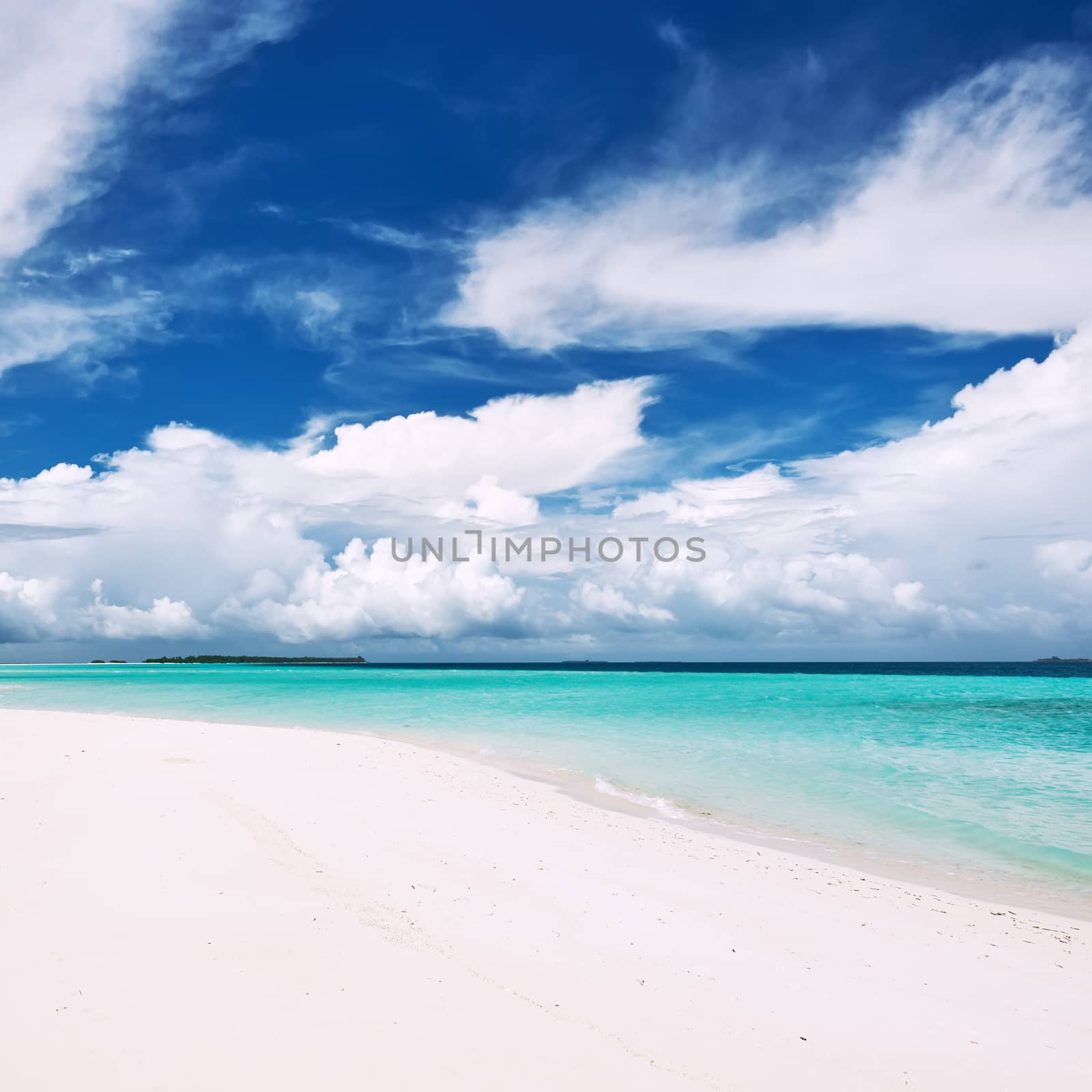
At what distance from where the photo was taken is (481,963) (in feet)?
21.2

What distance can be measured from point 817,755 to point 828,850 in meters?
12.9

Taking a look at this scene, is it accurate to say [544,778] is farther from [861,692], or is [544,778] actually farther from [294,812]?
[861,692]

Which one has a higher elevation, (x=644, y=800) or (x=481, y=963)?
(x=481, y=963)

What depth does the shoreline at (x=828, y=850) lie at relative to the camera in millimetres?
10531

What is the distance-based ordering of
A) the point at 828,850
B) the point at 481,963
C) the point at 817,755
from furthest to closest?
the point at 817,755 < the point at 828,850 < the point at 481,963

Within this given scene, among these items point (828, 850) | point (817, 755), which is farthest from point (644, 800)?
point (817, 755)

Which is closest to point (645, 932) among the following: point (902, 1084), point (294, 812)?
point (902, 1084)

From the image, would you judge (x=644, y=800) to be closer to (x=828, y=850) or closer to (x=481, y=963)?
(x=828, y=850)

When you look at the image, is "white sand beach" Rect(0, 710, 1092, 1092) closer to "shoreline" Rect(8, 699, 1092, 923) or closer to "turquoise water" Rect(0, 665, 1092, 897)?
"shoreline" Rect(8, 699, 1092, 923)

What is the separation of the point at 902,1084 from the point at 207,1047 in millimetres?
5115

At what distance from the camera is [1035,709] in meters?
47.3

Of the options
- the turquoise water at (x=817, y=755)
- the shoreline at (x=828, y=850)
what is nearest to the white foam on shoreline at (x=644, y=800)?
the shoreline at (x=828, y=850)

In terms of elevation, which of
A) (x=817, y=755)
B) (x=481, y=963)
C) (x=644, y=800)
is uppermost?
(x=481, y=963)

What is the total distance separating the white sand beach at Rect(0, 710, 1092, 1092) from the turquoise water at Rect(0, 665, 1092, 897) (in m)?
3.74
